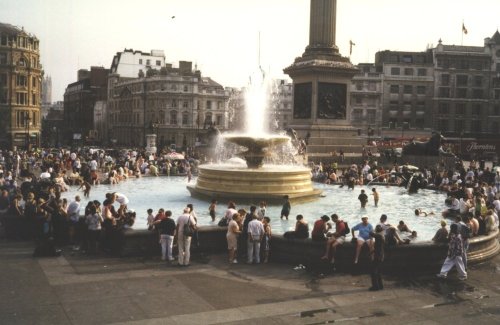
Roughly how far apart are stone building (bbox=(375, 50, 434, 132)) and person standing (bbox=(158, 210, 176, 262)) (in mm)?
75443

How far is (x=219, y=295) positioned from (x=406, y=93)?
79345mm

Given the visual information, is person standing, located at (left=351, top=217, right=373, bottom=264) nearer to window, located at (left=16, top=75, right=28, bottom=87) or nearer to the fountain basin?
the fountain basin

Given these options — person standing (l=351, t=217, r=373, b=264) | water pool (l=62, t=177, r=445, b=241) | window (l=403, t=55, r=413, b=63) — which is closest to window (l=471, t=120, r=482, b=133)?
window (l=403, t=55, r=413, b=63)

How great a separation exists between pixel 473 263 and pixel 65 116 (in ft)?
481

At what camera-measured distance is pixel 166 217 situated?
13.0 meters

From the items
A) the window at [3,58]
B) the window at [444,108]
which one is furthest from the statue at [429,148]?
the window at [3,58]

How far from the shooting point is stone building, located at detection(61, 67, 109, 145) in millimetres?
123312

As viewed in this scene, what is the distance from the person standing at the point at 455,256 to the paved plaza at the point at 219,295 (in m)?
0.21

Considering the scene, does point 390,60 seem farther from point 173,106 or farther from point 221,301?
point 221,301

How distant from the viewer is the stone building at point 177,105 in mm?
96562

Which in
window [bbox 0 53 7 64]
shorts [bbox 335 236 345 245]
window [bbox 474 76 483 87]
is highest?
window [bbox 0 53 7 64]

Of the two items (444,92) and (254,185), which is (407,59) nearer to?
(444,92)

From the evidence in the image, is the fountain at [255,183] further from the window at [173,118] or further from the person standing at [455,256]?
the window at [173,118]

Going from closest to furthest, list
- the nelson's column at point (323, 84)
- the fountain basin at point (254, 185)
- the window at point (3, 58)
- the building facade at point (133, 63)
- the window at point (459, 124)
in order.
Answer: the fountain basin at point (254, 185) → the nelson's column at point (323, 84) → the window at point (3, 58) → the window at point (459, 124) → the building facade at point (133, 63)
